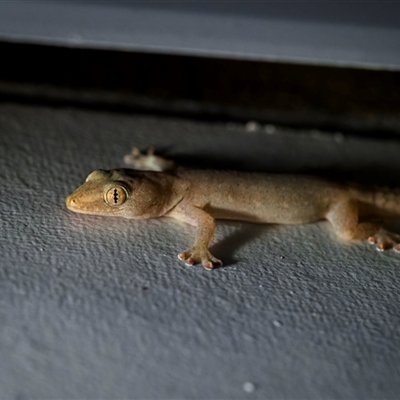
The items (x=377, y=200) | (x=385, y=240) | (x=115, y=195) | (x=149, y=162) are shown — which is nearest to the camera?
(x=115, y=195)

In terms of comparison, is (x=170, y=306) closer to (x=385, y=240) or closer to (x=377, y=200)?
(x=385, y=240)

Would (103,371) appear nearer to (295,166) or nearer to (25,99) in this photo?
(295,166)

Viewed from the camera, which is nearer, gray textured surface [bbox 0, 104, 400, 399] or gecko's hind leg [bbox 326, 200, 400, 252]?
gray textured surface [bbox 0, 104, 400, 399]

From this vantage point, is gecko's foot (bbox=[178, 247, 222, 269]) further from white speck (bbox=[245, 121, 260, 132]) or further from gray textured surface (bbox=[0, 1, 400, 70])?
Answer: white speck (bbox=[245, 121, 260, 132])

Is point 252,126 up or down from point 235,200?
up

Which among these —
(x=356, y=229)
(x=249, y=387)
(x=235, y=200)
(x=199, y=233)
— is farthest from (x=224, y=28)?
(x=249, y=387)

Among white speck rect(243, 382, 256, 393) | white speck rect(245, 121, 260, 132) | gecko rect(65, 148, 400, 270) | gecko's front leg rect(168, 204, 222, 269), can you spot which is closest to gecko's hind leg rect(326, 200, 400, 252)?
gecko rect(65, 148, 400, 270)

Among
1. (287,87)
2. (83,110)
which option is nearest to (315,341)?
(287,87)

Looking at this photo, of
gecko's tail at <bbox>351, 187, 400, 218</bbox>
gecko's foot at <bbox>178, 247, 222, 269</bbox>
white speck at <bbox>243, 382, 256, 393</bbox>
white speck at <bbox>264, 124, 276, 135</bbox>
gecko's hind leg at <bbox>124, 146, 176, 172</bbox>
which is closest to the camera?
white speck at <bbox>243, 382, 256, 393</bbox>

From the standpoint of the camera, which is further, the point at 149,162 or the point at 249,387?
the point at 149,162
